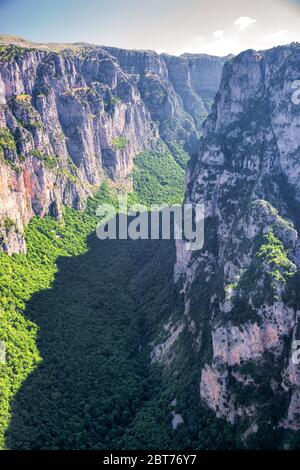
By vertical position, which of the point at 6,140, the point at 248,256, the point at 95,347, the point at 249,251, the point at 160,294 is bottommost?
the point at 95,347

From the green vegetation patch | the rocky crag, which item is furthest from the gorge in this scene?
the green vegetation patch

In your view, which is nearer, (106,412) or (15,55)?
(106,412)

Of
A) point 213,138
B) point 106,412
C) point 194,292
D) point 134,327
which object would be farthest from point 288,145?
point 106,412

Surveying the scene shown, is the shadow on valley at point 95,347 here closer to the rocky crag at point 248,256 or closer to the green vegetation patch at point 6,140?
the rocky crag at point 248,256

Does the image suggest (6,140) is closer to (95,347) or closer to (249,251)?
(95,347)

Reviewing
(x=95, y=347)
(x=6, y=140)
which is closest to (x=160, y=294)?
(x=95, y=347)

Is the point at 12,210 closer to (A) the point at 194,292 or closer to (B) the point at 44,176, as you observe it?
(B) the point at 44,176
